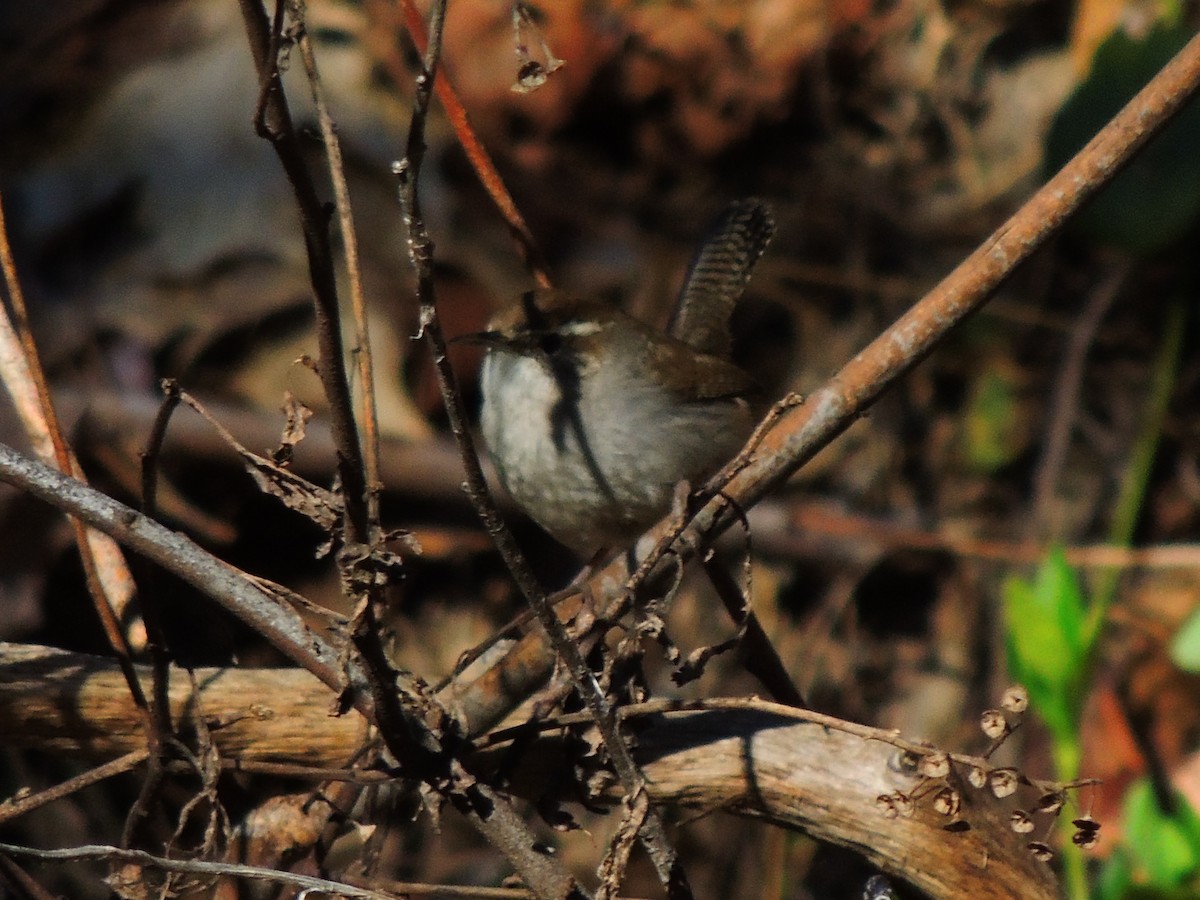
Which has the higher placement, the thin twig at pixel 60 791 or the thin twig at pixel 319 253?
the thin twig at pixel 319 253

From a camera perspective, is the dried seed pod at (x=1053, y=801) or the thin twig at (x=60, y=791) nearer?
the dried seed pod at (x=1053, y=801)

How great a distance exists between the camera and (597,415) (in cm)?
288

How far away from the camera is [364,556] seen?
1.42m

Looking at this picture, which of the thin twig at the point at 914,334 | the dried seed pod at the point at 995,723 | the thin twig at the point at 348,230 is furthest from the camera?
the thin twig at the point at 914,334

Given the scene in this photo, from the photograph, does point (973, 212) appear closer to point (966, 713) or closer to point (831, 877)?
point (966, 713)

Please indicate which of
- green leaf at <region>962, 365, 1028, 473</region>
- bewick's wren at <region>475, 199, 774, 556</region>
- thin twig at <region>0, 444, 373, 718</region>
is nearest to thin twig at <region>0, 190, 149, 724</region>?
thin twig at <region>0, 444, 373, 718</region>

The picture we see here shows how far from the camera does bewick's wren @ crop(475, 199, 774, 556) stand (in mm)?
2746

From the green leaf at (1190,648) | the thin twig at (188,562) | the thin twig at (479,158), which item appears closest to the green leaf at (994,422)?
the green leaf at (1190,648)

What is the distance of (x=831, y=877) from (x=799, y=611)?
2.88 ft

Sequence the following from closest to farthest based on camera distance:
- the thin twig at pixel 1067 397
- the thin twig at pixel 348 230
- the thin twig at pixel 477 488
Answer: the thin twig at pixel 477 488, the thin twig at pixel 348 230, the thin twig at pixel 1067 397

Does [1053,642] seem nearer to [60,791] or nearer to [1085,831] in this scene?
[1085,831]

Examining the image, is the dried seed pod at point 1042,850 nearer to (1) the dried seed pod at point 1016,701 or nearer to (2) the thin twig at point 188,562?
(1) the dried seed pod at point 1016,701

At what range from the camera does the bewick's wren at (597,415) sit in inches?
108

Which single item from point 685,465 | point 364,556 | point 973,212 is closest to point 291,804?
point 364,556
